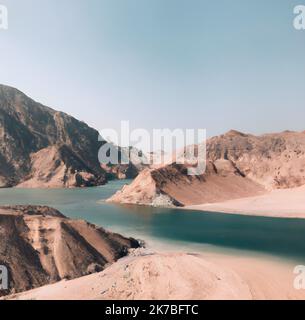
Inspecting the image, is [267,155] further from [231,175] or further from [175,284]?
[175,284]

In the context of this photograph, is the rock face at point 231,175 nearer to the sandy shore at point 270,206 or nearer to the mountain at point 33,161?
the sandy shore at point 270,206

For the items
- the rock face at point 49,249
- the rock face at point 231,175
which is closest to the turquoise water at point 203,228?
the rock face at point 231,175

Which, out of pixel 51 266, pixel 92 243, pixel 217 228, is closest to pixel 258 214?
pixel 217 228

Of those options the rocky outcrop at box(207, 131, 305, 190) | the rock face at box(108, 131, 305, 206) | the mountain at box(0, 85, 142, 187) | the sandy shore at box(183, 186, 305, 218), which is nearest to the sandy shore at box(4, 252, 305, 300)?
the sandy shore at box(183, 186, 305, 218)

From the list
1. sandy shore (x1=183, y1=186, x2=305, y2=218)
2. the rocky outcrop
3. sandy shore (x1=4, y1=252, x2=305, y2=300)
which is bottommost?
sandy shore (x1=183, y1=186, x2=305, y2=218)

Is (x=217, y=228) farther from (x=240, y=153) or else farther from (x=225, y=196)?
(x=240, y=153)

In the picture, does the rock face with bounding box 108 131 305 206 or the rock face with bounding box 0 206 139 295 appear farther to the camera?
the rock face with bounding box 108 131 305 206

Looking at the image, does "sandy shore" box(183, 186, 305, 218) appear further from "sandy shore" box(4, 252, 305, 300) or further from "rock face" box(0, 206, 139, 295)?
"rock face" box(0, 206, 139, 295)
